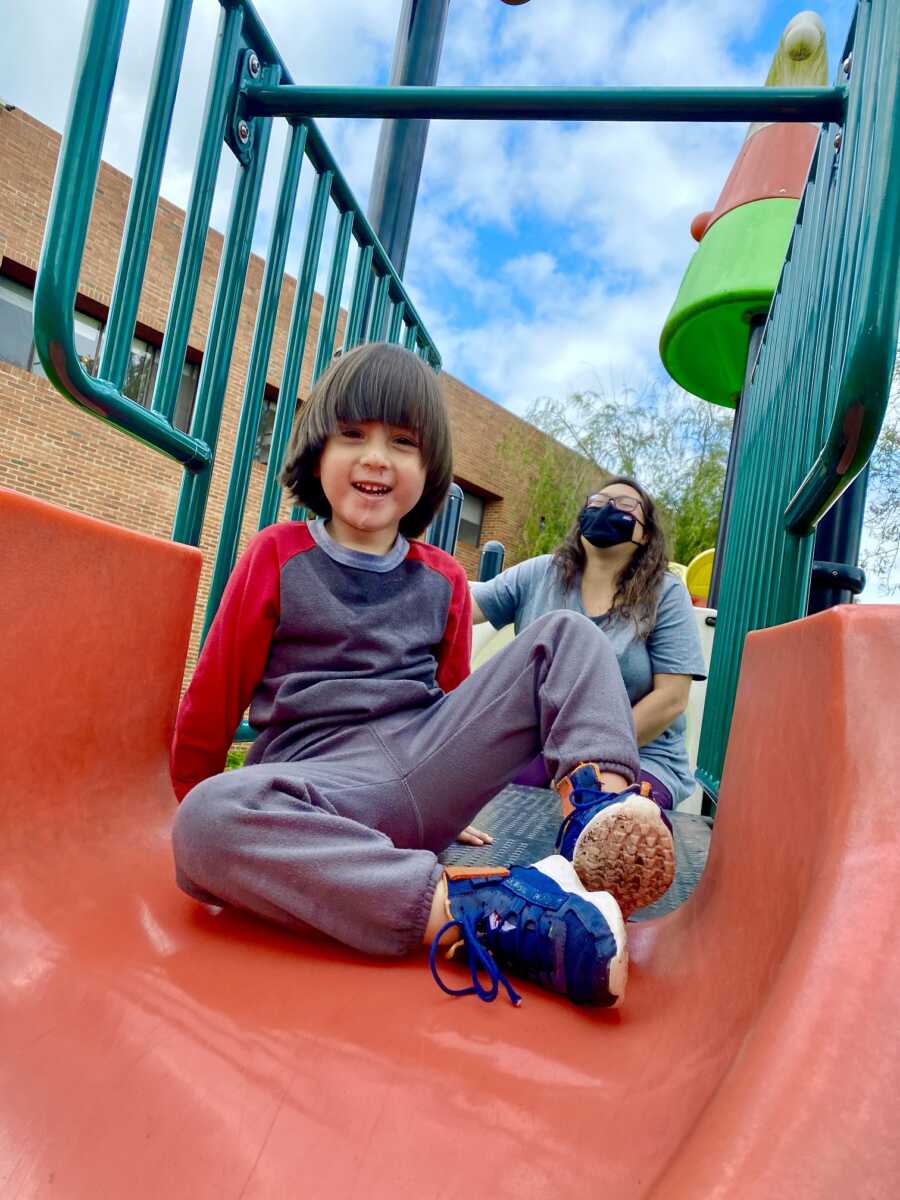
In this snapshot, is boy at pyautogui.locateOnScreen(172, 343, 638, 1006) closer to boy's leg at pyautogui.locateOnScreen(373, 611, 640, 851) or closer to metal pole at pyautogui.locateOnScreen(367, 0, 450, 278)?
boy's leg at pyautogui.locateOnScreen(373, 611, 640, 851)

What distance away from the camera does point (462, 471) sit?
1380 cm

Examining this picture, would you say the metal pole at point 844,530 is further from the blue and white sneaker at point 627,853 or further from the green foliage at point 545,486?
the green foliage at point 545,486

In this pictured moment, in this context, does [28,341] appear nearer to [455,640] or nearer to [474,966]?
[455,640]

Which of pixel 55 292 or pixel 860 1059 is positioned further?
→ pixel 55 292

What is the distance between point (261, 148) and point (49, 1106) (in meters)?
1.38

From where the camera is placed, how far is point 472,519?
48.8ft

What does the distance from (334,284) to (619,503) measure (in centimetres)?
81

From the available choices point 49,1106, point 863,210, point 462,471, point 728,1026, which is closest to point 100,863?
point 49,1106

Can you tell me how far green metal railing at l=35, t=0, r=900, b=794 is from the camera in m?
0.92

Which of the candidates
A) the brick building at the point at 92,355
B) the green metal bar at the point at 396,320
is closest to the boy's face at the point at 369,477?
the green metal bar at the point at 396,320

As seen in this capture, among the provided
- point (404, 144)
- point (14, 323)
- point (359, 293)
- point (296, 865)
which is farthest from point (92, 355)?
point (296, 865)

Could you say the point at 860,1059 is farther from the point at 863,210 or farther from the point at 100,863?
the point at 863,210

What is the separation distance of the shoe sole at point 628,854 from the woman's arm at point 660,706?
994 mm

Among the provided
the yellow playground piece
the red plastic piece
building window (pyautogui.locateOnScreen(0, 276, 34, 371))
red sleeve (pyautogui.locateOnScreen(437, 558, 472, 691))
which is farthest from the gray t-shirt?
building window (pyautogui.locateOnScreen(0, 276, 34, 371))
